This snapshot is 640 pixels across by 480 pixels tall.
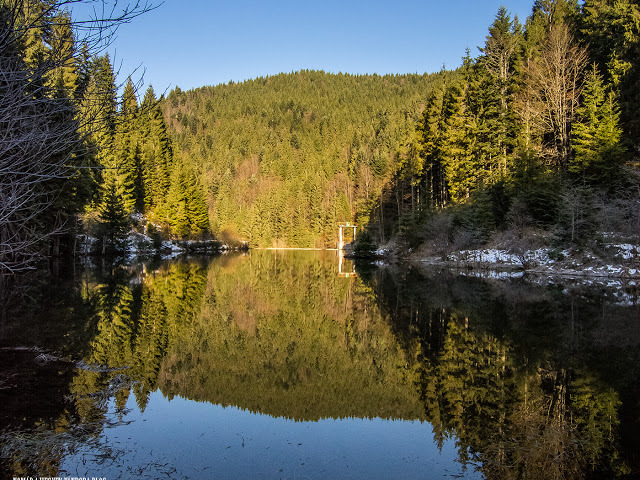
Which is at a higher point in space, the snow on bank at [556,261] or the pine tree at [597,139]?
the pine tree at [597,139]

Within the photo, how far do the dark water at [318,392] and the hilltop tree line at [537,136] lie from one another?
16538mm

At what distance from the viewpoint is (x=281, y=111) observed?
147m

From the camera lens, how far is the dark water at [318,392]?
15.7 ft

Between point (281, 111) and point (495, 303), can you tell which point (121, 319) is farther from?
point (281, 111)

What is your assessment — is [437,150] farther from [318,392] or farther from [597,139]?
[318,392]

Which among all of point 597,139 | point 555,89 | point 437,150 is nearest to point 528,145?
point 555,89

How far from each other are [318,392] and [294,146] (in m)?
125

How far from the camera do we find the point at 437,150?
1681 inches

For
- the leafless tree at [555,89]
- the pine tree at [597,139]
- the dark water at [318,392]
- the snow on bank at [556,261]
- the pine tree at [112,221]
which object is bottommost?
the dark water at [318,392]

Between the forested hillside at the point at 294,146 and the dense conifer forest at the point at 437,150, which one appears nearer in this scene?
the dense conifer forest at the point at 437,150

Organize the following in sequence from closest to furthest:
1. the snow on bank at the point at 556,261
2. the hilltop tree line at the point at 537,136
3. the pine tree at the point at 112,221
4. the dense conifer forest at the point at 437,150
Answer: the dense conifer forest at the point at 437,150, the snow on bank at the point at 556,261, the hilltop tree line at the point at 537,136, the pine tree at the point at 112,221

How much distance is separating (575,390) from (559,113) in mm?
33801

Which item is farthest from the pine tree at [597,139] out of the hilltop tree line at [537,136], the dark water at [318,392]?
the dark water at [318,392]

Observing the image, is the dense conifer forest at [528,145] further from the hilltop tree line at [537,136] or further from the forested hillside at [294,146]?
the forested hillside at [294,146]
